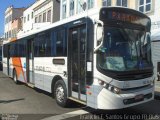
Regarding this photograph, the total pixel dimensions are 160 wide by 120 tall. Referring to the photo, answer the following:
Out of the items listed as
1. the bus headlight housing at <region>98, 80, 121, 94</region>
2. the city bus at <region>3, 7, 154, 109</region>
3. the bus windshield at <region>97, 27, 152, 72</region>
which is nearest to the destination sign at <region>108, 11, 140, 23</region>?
the city bus at <region>3, 7, 154, 109</region>

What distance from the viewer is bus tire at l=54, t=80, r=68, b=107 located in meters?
9.84

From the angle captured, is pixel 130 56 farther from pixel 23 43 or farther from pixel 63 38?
pixel 23 43

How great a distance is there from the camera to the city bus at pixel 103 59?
25.8 ft

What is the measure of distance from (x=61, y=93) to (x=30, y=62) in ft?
13.8

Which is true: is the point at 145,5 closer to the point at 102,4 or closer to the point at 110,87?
the point at 102,4

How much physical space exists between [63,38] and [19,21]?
61.3 meters

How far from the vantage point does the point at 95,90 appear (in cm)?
797

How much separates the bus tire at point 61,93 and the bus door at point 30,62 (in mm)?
3313

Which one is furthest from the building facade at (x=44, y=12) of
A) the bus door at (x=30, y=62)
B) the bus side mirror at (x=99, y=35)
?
the bus side mirror at (x=99, y=35)

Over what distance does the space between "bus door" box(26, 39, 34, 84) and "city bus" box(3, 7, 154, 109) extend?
2.90m

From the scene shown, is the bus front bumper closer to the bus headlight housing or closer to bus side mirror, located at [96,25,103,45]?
the bus headlight housing

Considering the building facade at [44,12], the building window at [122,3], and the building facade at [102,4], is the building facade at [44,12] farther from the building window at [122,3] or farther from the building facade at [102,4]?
the building window at [122,3]

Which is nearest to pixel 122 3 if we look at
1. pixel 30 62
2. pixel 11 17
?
pixel 30 62

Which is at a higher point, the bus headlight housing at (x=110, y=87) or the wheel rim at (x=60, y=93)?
the bus headlight housing at (x=110, y=87)
